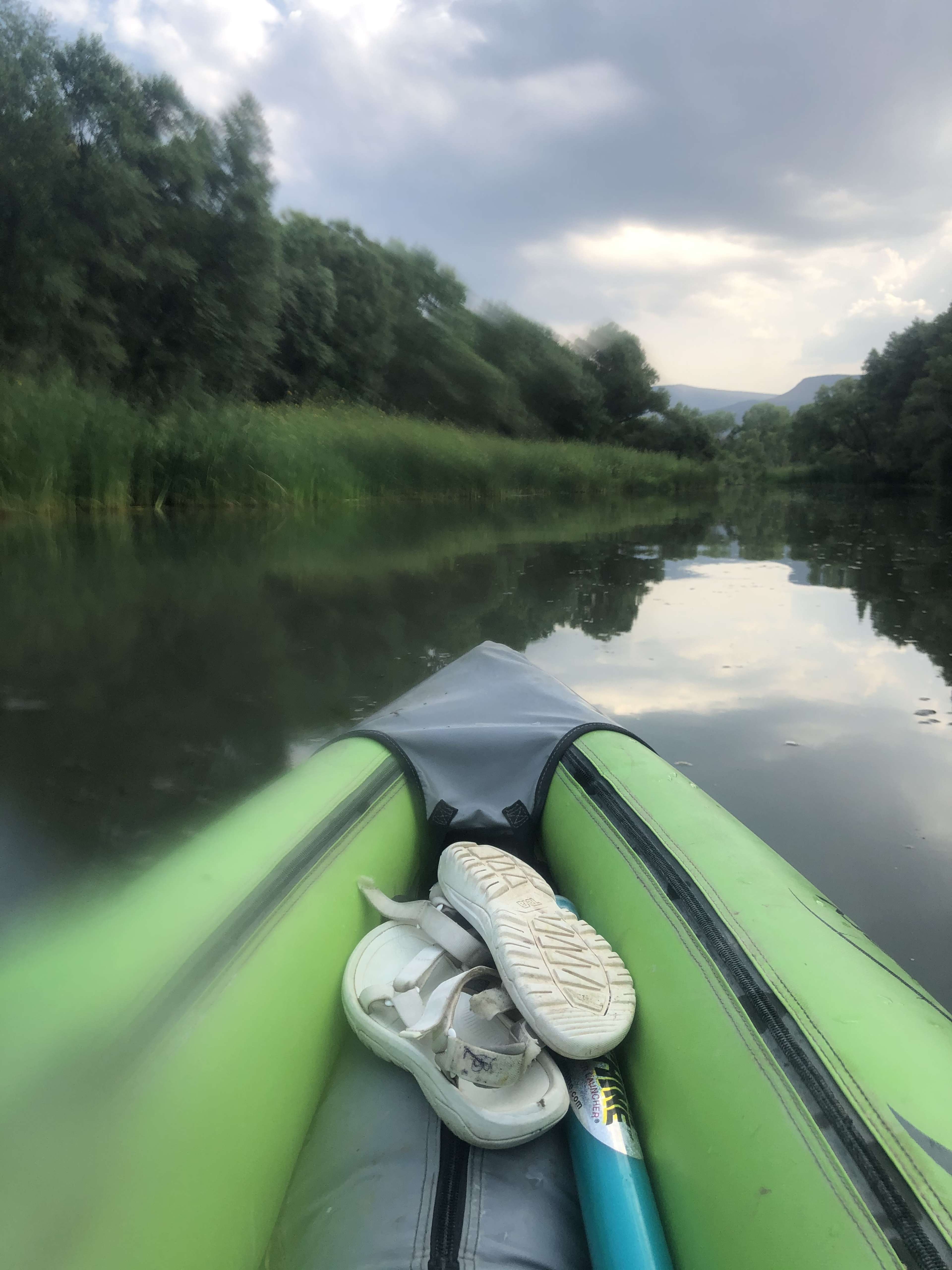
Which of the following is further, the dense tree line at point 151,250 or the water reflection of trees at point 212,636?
the dense tree line at point 151,250

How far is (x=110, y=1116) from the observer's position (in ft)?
1.78

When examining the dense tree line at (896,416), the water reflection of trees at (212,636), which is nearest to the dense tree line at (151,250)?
the water reflection of trees at (212,636)

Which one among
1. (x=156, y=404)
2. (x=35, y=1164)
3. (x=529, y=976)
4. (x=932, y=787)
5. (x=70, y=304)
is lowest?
(x=932, y=787)

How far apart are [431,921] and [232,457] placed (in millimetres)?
7015

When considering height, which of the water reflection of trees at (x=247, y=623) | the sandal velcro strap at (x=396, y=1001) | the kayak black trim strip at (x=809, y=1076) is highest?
the kayak black trim strip at (x=809, y=1076)

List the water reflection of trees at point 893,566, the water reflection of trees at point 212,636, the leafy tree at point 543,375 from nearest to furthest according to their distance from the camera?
the water reflection of trees at point 212,636 < the water reflection of trees at point 893,566 < the leafy tree at point 543,375

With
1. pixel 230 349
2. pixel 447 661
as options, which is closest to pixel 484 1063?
pixel 447 661

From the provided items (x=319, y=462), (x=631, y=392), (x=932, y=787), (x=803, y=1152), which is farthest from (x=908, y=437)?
(x=803, y=1152)

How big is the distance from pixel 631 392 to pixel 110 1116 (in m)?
26.6

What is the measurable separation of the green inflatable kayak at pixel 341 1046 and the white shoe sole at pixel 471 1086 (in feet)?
0.12

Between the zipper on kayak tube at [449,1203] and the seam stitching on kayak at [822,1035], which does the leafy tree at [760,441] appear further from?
the zipper on kayak tube at [449,1203]

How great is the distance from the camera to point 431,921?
0.99 meters

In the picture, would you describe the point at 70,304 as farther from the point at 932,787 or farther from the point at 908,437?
the point at 908,437

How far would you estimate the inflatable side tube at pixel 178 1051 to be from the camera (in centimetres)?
51
